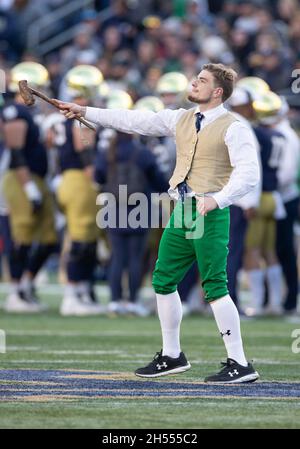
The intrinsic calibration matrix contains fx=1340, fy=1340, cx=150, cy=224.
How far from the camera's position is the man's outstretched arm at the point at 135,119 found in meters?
7.67

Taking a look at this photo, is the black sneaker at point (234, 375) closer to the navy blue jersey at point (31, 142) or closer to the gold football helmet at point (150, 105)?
the navy blue jersey at point (31, 142)

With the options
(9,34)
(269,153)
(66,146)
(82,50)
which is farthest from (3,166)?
(9,34)

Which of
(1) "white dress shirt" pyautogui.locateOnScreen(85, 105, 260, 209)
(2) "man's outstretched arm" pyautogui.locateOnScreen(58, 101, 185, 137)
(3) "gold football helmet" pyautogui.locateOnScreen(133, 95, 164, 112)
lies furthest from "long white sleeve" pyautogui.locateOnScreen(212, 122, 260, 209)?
(3) "gold football helmet" pyautogui.locateOnScreen(133, 95, 164, 112)

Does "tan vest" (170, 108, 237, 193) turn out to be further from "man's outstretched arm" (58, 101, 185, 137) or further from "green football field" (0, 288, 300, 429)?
"green football field" (0, 288, 300, 429)

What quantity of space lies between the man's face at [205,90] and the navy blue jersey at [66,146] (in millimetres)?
5296

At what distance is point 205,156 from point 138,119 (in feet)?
1.56

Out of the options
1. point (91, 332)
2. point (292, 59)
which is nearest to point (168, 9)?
point (292, 59)

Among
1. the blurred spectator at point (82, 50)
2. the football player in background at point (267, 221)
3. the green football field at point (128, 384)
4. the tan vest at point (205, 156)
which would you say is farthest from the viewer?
the blurred spectator at point (82, 50)

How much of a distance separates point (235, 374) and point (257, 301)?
6.10 m

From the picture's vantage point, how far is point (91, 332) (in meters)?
10.8

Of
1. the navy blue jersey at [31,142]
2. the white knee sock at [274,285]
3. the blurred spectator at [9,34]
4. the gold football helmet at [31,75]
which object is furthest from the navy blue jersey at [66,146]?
the blurred spectator at [9,34]

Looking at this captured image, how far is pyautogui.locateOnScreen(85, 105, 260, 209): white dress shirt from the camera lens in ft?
23.8

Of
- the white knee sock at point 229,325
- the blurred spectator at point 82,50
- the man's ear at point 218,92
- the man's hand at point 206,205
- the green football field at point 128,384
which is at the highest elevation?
the blurred spectator at point 82,50

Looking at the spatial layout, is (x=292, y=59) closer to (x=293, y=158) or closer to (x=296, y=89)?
(x=296, y=89)
